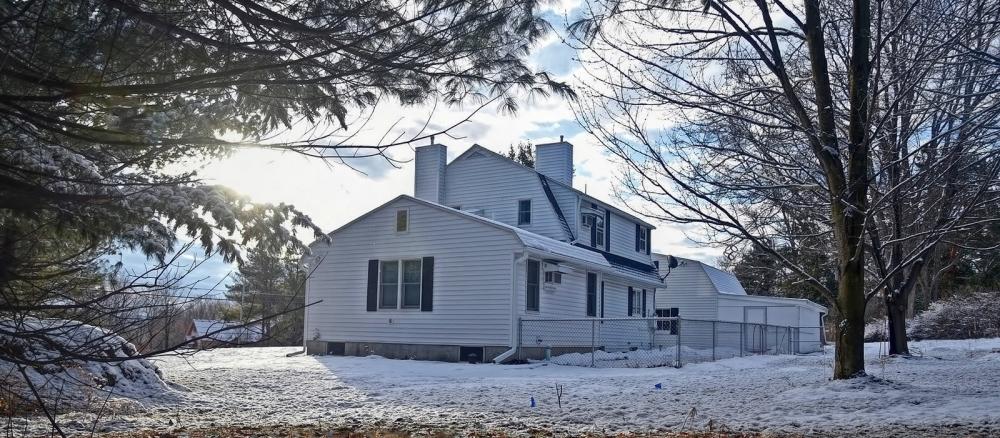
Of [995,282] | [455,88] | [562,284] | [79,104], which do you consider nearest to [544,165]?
[562,284]

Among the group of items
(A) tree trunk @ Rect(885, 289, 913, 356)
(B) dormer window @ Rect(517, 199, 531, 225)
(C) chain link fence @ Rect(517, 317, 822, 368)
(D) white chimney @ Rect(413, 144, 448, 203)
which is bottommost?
(C) chain link fence @ Rect(517, 317, 822, 368)

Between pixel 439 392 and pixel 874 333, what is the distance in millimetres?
29738

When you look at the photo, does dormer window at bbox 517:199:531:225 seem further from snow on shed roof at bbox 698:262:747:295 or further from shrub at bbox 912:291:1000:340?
shrub at bbox 912:291:1000:340

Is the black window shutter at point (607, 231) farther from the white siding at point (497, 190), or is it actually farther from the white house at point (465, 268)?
the white siding at point (497, 190)

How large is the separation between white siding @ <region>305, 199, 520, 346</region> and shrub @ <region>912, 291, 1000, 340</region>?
22.0 m

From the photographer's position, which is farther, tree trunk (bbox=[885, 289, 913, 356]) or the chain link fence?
the chain link fence

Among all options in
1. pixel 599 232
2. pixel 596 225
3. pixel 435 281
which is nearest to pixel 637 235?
pixel 599 232

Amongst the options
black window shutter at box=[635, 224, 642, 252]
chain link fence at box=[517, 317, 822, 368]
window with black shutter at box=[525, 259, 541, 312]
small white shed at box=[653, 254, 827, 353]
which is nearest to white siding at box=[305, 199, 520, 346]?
window with black shutter at box=[525, 259, 541, 312]

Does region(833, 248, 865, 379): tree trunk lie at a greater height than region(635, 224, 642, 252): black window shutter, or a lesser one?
lesser

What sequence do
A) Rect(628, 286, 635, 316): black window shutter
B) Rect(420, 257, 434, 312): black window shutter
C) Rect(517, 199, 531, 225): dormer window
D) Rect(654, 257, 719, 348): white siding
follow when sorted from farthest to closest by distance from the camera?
Rect(654, 257, 719, 348): white siding, Rect(628, 286, 635, 316): black window shutter, Rect(517, 199, 531, 225): dormer window, Rect(420, 257, 434, 312): black window shutter

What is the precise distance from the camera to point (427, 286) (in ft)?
67.5

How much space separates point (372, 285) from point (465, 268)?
2.86 m

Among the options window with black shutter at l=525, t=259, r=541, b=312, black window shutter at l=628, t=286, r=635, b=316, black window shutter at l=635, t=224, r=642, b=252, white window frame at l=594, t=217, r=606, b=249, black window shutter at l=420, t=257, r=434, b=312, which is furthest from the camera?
black window shutter at l=635, t=224, r=642, b=252

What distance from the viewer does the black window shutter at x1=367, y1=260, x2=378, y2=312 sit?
21266 millimetres
